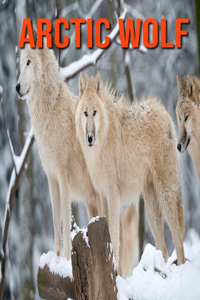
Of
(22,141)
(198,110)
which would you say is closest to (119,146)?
(198,110)

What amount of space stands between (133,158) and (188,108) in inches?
29.6

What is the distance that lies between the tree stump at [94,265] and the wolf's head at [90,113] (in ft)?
4.92

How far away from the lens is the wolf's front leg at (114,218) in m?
3.67

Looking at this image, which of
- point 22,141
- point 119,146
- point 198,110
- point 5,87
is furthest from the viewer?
point 5,87

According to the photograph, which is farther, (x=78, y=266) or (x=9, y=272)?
(x=9, y=272)

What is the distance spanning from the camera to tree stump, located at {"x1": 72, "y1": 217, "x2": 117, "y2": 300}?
80.7 inches

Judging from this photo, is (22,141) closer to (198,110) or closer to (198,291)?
(198,110)

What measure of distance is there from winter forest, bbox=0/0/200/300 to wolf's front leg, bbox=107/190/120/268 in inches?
76.4

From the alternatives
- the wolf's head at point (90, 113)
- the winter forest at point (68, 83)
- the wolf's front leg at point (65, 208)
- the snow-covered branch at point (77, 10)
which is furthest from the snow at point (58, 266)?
the snow-covered branch at point (77, 10)

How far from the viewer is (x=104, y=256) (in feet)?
6.85

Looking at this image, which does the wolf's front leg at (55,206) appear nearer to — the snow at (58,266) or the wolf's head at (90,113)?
the wolf's head at (90,113)

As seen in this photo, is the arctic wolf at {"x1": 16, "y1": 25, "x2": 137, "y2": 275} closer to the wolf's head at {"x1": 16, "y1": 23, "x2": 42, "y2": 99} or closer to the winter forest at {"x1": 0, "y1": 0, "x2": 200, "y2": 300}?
the wolf's head at {"x1": 16, "y1": 23, "x2": 42, "y2": 99}

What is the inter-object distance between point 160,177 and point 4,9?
4028 millimetres

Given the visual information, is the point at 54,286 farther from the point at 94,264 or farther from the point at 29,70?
the point at 29,70
